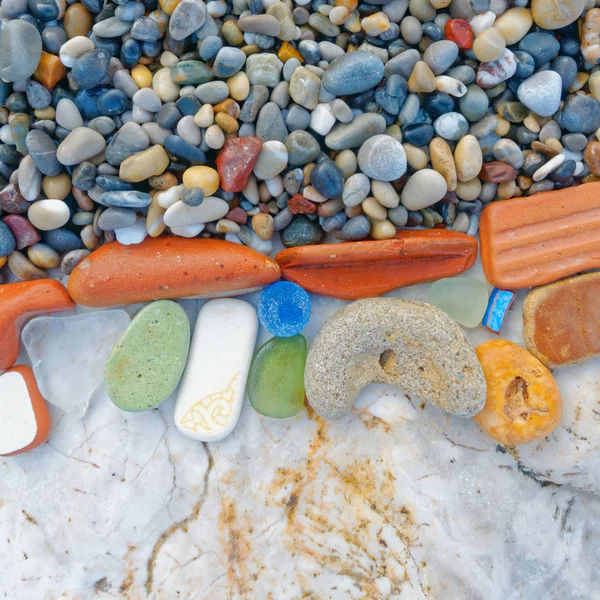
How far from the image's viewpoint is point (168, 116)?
157 centimetres

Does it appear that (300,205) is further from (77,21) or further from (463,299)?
(77,21)

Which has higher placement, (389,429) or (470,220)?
(470,220)

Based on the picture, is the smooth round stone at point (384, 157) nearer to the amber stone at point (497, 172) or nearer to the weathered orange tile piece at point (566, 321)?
the amber stone at point (497, 172)

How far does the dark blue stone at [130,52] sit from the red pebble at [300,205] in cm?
61

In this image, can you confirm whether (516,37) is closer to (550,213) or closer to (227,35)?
(550,213)

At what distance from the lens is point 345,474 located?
5.52 feet

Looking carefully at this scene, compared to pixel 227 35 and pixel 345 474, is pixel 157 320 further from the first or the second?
pixel 227 35

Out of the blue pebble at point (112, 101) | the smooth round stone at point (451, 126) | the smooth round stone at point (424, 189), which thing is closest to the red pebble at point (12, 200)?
the blue pebble at point (112, 101)

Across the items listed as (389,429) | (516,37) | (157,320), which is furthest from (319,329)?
(516,37)

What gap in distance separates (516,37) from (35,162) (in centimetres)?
147

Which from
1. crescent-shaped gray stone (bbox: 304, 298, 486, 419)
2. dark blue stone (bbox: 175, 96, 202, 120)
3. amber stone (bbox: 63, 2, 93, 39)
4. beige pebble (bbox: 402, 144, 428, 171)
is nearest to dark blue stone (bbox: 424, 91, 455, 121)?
beige pebble (bbox: 402, 144, 428, 171)

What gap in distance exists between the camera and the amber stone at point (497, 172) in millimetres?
1664

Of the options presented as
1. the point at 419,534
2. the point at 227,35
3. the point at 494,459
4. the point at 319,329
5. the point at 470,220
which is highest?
the point at 227,35

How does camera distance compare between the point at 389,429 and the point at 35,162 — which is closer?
the point at 35,162
